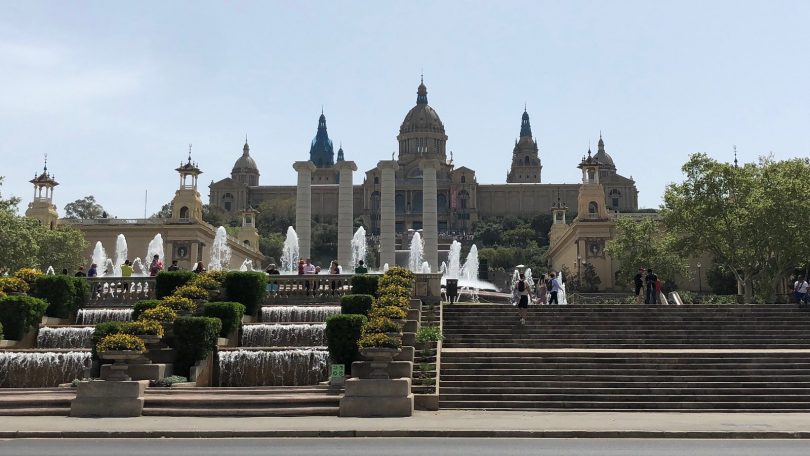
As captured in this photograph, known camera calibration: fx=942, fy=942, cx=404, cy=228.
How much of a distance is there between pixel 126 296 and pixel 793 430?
90.1 ft

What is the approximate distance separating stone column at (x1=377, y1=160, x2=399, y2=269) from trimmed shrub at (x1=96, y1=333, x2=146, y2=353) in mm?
37026

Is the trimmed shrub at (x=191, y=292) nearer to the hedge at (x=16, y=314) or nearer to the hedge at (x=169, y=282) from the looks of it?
the hedge at (x=169, y=282)

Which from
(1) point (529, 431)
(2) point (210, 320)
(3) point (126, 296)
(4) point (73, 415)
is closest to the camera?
(1) point (529, 431)

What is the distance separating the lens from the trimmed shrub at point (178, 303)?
32.4 meters

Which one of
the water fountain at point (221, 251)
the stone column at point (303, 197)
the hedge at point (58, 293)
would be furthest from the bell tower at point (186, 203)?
the hedge at point (58, 293)

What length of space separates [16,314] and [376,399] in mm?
16171

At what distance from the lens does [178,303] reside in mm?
32594

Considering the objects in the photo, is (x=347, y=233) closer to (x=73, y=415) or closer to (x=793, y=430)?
(x=73, y=415)

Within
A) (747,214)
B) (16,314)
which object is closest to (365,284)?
(16,314)

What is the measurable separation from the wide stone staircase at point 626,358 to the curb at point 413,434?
15.6 feet

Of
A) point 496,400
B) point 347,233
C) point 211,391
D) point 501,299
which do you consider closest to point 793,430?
point 496,400

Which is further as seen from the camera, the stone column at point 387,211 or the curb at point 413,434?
the stone column at point 387,211

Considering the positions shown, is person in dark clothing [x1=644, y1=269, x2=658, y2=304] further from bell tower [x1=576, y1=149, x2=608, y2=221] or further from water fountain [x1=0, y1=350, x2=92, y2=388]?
bell tower [x1=576, y1=149, x2=608, y2=221]

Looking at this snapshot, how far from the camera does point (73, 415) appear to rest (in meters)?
23.8
